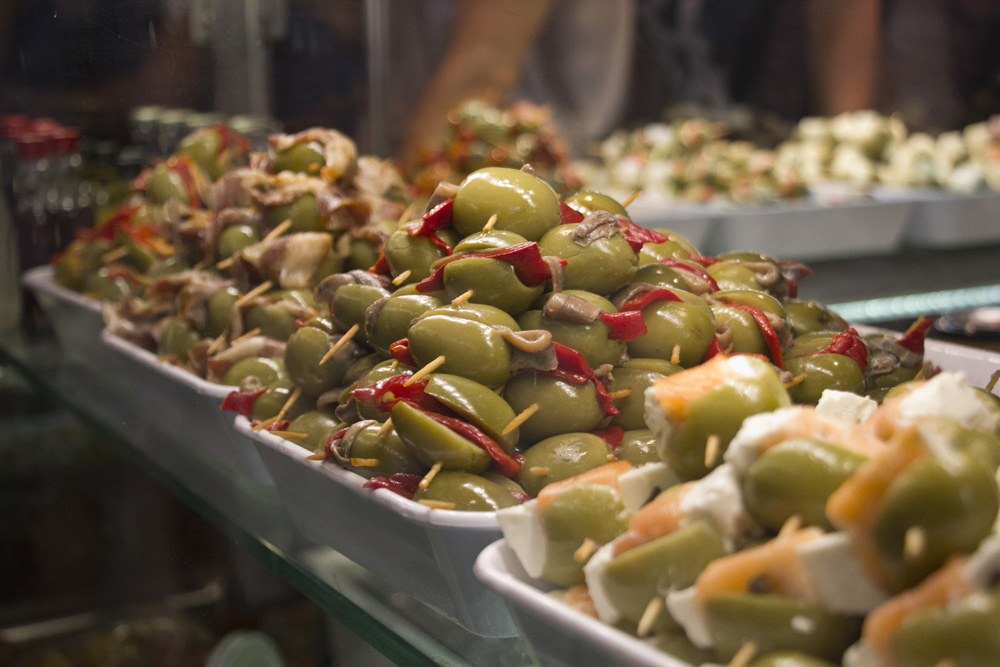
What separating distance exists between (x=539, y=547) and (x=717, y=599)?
0.13 meters

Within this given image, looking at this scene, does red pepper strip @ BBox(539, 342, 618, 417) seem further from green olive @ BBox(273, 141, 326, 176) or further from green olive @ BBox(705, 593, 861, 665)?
green olive @ BBox(273, 141, 326, 176)

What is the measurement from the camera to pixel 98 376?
4.03 feet

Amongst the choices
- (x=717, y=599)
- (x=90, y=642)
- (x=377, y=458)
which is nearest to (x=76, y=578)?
(x=90, y=642)

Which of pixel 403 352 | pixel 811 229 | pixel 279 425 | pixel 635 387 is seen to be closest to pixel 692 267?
pixel 635 387

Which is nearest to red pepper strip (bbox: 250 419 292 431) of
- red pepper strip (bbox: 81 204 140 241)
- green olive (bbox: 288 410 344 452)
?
green olive (bbox: 288 410 344 452)

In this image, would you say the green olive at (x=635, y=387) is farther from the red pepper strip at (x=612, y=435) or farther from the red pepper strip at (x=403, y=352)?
the red pepper strip at (x=403, y=352)

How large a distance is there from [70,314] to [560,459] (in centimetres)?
96

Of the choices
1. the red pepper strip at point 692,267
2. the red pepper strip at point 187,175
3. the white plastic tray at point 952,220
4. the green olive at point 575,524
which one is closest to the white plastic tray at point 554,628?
the green olive at point 575,524

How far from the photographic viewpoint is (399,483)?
0.64 m

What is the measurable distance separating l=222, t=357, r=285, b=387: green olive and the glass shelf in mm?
101

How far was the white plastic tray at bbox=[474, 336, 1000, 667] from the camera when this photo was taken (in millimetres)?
451

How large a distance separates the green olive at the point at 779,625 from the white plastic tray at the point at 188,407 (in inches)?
20.8

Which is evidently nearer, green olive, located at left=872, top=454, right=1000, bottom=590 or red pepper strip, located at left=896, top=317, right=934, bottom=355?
green olive, located at left=872, top=454, right=1000, bottom=590

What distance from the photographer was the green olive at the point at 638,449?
0.65m
